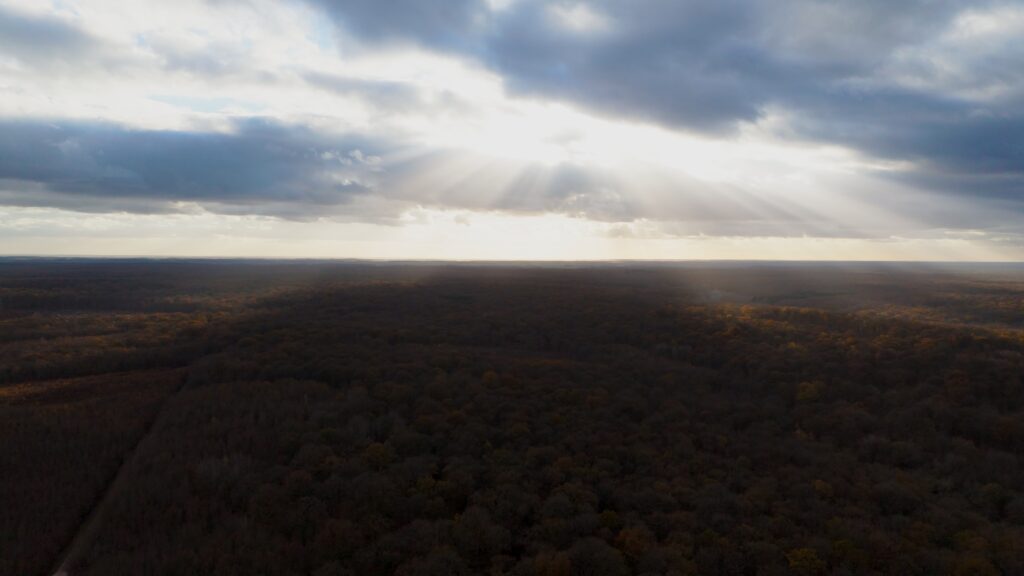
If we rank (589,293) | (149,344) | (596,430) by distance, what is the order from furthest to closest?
(589,293) < (149,344) < (596,430)

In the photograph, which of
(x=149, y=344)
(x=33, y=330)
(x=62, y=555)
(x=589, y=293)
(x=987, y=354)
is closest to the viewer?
(x=62, y=555)

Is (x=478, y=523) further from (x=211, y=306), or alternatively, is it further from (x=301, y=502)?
(x=211, y=306)

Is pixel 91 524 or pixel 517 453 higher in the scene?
pixel 517 453

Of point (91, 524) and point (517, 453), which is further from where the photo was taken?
point (517, 453)

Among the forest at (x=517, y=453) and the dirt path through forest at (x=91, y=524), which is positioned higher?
the forest at (x=517, y=453)

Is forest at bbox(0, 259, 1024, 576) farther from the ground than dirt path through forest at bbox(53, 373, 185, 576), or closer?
farther from the ground

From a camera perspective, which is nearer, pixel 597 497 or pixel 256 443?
pixel 597 497

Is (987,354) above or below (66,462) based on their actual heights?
above

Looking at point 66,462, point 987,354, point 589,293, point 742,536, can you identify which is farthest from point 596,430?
point 589,293
